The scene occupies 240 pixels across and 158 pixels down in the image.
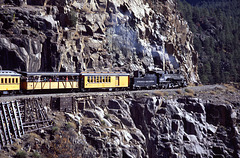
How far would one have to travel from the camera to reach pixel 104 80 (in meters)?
40.0

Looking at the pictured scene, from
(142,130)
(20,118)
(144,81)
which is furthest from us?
(144,81)

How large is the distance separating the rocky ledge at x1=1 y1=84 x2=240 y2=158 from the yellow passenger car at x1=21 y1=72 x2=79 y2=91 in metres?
4.07

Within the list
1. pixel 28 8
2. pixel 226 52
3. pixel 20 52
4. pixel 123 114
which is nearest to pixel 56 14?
pixel 28 8

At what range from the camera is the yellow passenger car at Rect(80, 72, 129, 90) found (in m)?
37.8

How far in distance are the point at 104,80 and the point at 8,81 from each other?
43.9 ft

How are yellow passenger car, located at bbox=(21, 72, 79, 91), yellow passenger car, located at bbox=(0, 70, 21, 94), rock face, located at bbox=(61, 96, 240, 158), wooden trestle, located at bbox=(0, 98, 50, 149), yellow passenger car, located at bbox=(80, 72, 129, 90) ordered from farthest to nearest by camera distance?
yellow passenger car, located at bbox=(80, 72, 129, 90)
yellow passenger car, located at bbox=(21, 72, 79, 91)
rock face, located at bbox=(61, 96, 240, 158)
yellow passenger car, located at bbox=(0, 70, 21, 94)
wooden trestle, located at bbox=(0, 98, 50, 149)

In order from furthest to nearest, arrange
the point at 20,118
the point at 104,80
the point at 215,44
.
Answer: the point at 215,44, the point at 104,80, the point at 20,118

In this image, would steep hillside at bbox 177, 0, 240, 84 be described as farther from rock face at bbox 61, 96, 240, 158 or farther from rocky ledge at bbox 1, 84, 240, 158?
rock face at bbox 61, 96, 240, 158

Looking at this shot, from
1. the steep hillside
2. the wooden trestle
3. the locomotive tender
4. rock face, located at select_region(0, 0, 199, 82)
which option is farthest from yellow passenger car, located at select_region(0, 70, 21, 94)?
the steep hillside

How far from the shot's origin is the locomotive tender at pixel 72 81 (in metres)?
31.5

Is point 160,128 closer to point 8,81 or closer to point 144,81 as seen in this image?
point 144,81

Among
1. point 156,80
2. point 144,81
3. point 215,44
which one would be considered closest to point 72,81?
point 144,81

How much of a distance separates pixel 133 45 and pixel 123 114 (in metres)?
27.0

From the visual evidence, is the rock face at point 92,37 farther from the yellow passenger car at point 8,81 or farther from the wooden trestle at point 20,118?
the wooden trestle at point 20,118
